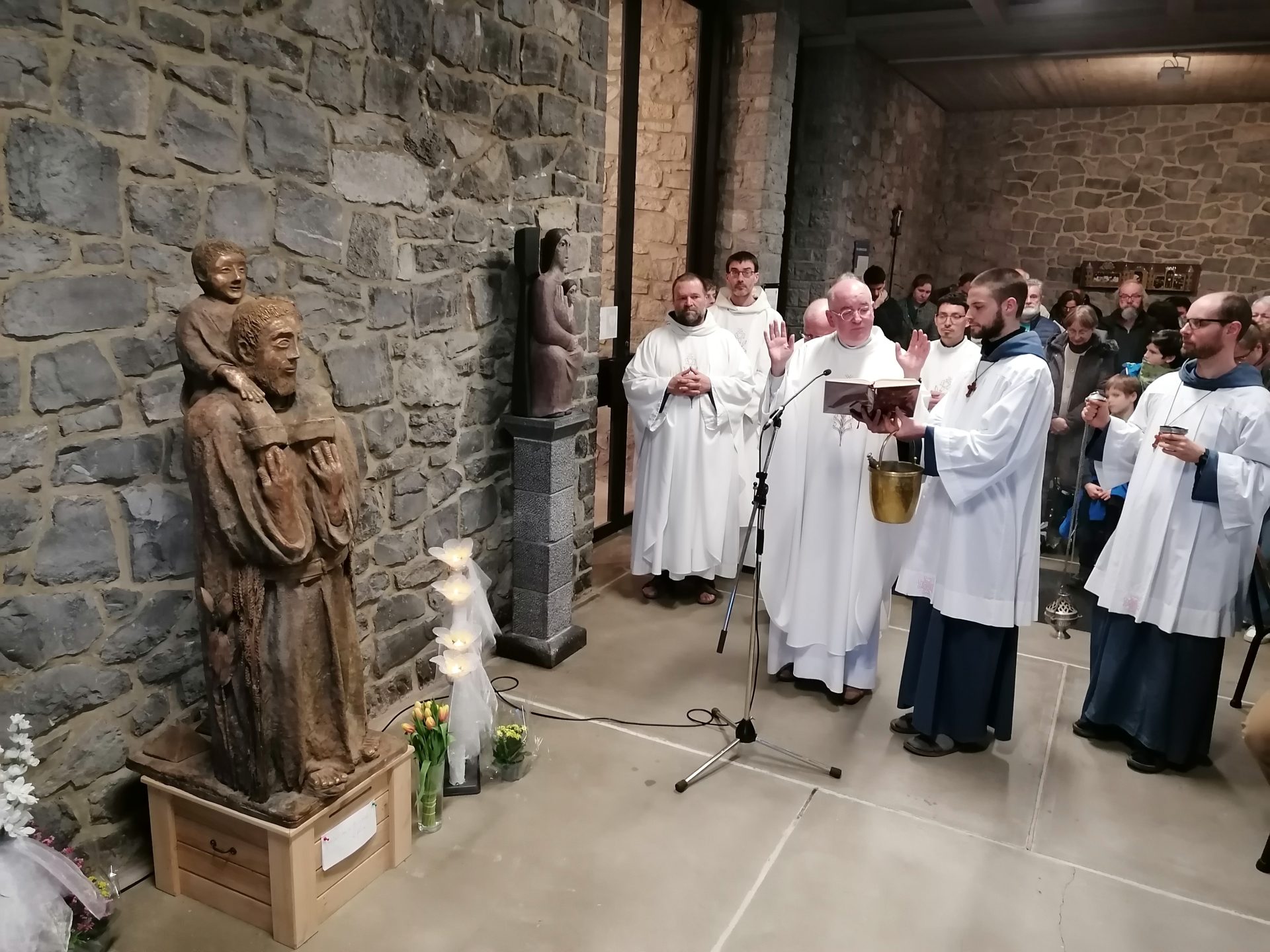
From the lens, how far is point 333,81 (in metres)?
2.91

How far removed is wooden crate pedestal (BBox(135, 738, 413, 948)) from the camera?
2.31 m

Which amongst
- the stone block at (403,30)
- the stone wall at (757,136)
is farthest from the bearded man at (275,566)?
the stone wall at (757,136)

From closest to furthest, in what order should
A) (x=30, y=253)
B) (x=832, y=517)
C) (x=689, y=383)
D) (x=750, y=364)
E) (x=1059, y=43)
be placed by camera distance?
1. (x=30, y=253)
2. (x=832, y=517)
3. (x=689, y=383)
4. (x=750, y=364)
5. (x=1059, y=43)

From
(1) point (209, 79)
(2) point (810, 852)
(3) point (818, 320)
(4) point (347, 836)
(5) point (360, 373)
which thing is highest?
(1) point (209, 79)

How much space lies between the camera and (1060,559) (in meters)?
5.81

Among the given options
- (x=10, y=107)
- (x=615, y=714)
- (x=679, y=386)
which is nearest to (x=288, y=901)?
(x=615, y=714)

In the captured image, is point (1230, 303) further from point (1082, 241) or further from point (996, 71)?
point (1082, 241)

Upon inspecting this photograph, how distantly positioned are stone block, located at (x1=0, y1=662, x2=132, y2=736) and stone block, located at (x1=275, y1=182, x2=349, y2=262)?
135 cm

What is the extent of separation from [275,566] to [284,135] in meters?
1.38

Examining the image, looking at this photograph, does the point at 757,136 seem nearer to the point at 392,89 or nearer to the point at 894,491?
the point at 392,89

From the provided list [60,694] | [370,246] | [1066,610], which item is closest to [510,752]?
[60,694]

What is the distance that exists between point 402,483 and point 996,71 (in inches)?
307

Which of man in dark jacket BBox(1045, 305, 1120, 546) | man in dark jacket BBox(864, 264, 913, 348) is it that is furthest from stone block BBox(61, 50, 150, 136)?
man in dark jacket BBox(864, 264, 913, 348)

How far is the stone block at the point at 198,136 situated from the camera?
242cm
